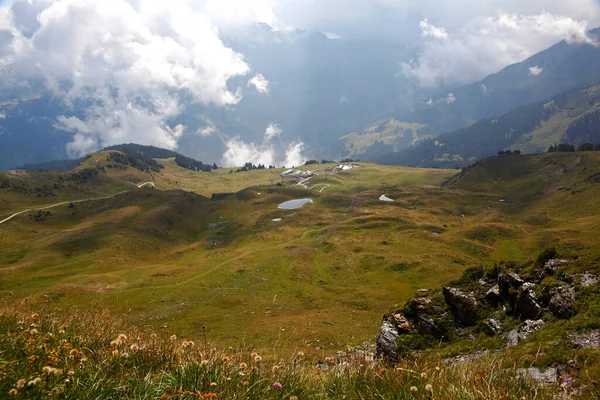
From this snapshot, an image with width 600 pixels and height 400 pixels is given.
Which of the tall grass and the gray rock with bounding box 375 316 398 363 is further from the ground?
the tall grass

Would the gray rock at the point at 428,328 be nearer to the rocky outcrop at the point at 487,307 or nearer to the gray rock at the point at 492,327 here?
the rocky outcrop at the point at 487,307

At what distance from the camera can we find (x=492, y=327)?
19078 mm

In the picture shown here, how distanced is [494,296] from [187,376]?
21.5m

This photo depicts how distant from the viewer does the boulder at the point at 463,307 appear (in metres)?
21.3

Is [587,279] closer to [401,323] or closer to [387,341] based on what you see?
[401,323]

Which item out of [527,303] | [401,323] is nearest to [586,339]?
[527,303]

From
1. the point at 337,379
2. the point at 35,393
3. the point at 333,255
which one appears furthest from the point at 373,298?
the point at 35,393

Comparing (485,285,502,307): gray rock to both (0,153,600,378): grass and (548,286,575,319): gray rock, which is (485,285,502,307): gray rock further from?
(0,153,600,378): grass

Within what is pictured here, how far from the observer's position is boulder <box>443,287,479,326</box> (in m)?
21.3

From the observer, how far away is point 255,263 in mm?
82312

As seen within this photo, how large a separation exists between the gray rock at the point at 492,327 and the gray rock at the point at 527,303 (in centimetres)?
121

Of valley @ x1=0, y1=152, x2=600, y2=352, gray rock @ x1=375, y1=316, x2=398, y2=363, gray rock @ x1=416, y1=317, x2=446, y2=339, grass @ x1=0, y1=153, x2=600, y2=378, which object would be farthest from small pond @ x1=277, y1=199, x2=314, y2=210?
gray rock @ x1=416, y1=317, x2=446, y2=339

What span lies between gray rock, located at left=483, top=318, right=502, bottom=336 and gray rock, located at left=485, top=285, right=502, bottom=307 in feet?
6.52

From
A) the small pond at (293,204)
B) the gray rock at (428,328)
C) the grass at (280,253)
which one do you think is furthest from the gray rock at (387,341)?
the small pond at (293,204)
